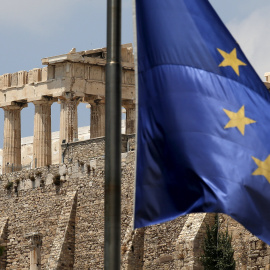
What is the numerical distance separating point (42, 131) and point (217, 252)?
2249cm

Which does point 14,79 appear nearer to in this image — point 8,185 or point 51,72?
point 51,72

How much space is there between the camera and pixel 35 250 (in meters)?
48.4

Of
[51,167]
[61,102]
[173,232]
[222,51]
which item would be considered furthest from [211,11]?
[61,102]

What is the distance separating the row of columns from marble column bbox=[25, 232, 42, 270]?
9.92 metres

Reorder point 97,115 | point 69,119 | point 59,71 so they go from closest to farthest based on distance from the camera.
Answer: point 59,71 → point 69,119 → point 97,115

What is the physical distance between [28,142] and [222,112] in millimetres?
61995

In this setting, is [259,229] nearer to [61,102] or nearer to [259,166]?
Result: [259,166]

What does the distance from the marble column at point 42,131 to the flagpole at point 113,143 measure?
147 feet

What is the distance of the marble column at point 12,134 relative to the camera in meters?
61.2

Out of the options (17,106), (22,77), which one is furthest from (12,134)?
(22,77)

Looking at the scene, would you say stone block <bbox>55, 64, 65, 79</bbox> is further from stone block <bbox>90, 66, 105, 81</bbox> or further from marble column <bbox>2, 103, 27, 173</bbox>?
marble column <bbox>2, 103, 27, 173</bbox>

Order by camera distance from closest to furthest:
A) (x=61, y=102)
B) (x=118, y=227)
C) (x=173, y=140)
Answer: (x=118, y=227) → (x=173, y=140) → (x=61, y=102)

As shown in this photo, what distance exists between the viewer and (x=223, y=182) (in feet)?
50.8

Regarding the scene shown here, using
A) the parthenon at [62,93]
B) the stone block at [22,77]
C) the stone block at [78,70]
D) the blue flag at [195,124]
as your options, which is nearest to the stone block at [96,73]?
the parthenon at [62,93]
